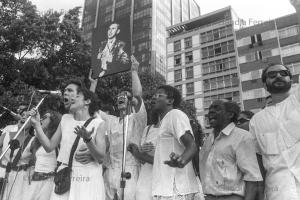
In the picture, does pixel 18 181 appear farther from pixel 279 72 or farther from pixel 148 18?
pixel 148 18

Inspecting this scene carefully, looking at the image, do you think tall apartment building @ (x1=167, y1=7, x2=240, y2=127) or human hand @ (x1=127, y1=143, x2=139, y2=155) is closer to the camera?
human hand @ (x1=127, y1=143, x2=139, y2=155)

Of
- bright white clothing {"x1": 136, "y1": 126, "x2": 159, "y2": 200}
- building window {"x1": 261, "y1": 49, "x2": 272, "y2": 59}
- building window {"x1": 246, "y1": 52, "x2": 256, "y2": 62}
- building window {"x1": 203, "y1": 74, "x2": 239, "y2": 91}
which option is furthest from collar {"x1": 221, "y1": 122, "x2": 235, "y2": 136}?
building window {"x1": 203, "y1": 74, "x2": 239, "y2": 91}

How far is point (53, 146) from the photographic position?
4.16m

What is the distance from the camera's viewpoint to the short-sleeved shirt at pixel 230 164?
3287mm

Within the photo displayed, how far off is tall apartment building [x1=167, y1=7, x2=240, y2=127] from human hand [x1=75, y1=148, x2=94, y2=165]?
41722 millimetres

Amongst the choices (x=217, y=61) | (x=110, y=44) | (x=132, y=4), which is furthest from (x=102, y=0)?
(x=110, y=44)

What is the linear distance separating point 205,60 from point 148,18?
32672 mm

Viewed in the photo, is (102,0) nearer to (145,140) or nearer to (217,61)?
(217,61)

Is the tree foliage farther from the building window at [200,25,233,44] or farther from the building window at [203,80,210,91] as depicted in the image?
the building window at [200,25,233,44]

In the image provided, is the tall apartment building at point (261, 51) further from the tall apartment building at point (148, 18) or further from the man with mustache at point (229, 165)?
the man with mustache at point (229, 165)

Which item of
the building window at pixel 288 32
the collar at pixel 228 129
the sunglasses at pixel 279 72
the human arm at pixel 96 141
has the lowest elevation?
the human arm at pixel 96 141

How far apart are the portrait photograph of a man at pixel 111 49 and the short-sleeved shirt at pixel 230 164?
87.0 inches

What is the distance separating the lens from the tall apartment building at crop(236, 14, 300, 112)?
39594 millimetres

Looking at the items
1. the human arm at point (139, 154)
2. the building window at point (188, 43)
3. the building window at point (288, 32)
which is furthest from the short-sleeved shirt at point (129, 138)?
the building window at point (188, 43)
